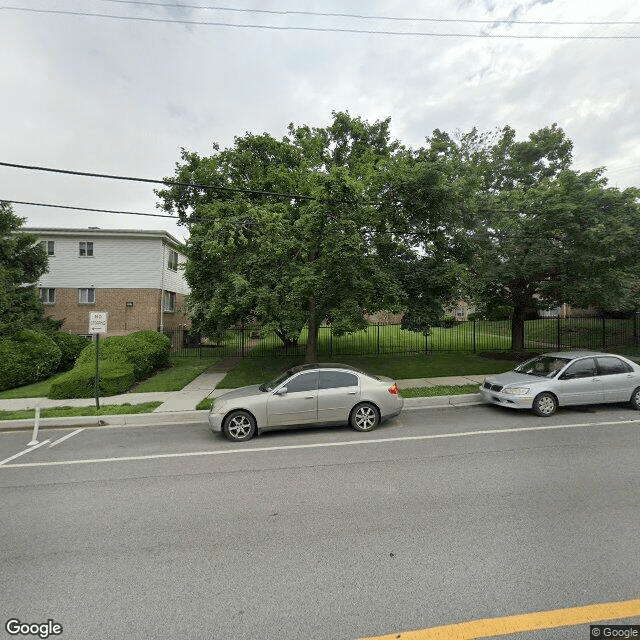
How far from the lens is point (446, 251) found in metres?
11.7

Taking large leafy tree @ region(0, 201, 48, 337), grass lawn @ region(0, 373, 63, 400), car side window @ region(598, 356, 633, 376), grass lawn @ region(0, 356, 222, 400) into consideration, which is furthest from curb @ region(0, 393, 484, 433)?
car side window @ region(598, 356, 633, 376)

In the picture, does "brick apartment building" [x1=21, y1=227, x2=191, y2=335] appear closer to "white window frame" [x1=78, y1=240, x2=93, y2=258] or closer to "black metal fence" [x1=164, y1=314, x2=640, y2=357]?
"white window frame" [x1=78, y1=240, x2=93, y2=258]

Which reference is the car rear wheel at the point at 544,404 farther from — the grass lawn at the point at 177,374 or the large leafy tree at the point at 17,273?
the large leafy tree at the point at 17,273

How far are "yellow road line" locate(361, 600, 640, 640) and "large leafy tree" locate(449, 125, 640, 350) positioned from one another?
1037 centimetres

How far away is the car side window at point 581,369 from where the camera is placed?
8094mm

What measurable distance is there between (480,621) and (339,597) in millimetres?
980

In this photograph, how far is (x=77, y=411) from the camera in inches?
341

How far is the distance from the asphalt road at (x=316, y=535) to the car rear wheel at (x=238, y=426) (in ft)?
1.48

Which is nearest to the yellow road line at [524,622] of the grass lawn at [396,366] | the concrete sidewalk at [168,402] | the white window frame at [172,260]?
the concrete sidewalk at [168,402]

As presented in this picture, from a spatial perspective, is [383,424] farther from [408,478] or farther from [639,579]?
[639,579]

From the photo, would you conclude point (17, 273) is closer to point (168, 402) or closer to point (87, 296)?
point (87, 296)

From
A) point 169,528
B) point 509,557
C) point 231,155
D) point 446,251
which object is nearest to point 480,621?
point 509,557

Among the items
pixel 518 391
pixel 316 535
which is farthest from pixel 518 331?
pixel 316 535

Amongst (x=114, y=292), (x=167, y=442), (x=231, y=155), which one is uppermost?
(x=231, y=155)
